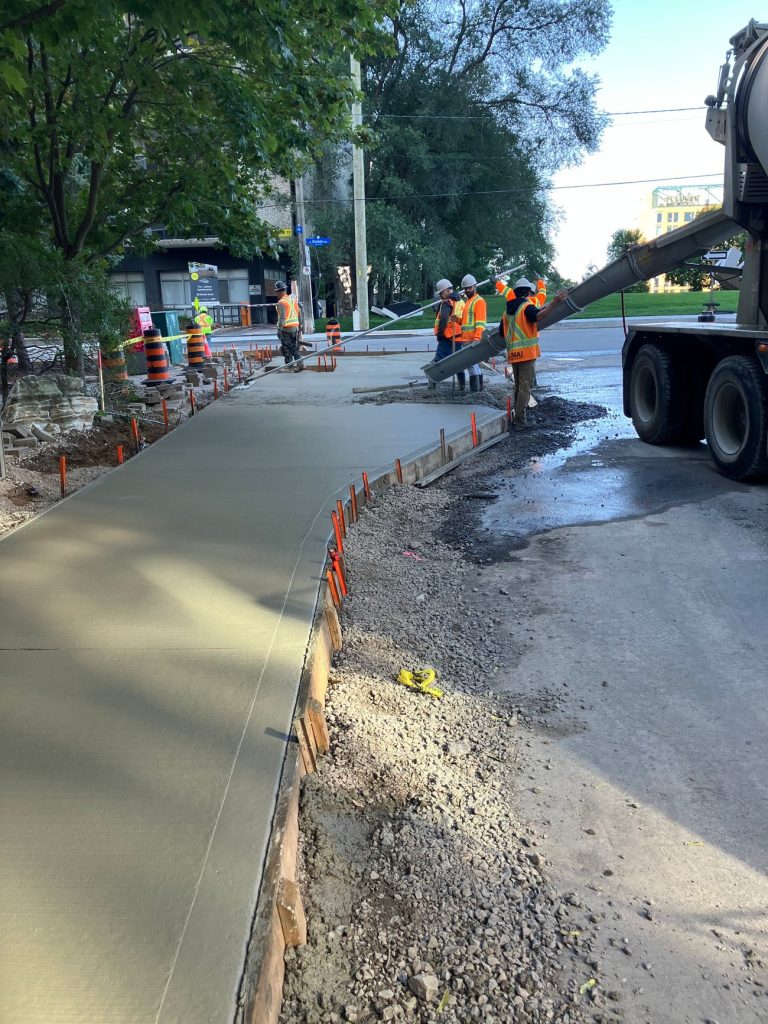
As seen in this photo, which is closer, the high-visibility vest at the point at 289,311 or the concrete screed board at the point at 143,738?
the concrete screed board at the point at 143,738

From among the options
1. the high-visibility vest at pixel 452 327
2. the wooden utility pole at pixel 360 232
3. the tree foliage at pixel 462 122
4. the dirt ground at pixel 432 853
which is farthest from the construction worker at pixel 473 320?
the tree foliage at pixel 462 122

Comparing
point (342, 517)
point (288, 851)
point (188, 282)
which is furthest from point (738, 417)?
point (188, 282)

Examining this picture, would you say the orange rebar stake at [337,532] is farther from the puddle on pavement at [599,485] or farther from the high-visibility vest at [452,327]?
the high-visibility vest at [452,327]

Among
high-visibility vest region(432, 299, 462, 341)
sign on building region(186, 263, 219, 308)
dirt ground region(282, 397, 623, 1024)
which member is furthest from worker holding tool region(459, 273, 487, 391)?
sign on building region(186, 263, 219, 308)

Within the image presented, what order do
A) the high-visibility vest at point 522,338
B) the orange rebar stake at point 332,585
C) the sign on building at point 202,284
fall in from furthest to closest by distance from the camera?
the sign on building at point 202,284 < the high-visibility vest at point 522,338 < the orange rebar stake at point 332,585

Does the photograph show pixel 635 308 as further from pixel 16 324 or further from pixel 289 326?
pixel 16 324

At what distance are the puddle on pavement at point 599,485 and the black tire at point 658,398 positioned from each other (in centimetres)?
18

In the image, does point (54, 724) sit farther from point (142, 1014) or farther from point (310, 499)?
point (310, 499)

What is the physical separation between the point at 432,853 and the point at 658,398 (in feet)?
25.8

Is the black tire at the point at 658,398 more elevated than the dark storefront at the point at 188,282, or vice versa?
the dark storefront at the point at 188,282

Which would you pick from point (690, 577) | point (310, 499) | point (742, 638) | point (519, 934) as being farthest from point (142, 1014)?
point (310, 499)

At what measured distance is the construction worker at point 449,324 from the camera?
14328 mm

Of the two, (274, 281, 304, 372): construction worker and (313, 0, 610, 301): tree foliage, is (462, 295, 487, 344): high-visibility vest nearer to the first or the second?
(274, 281, 304, 372): construction worker

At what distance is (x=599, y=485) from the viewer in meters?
8.75
